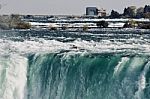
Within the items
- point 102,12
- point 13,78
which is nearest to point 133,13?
point 102,12

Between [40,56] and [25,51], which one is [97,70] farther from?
[25,51]

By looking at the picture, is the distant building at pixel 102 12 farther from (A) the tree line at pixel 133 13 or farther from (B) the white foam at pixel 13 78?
(B) the white foam at pixel 13 78

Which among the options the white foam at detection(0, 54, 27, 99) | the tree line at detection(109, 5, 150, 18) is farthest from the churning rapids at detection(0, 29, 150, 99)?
the tree line at detection(109, 5, 150, 18)

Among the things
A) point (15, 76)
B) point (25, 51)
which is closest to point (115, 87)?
point (15, 76)

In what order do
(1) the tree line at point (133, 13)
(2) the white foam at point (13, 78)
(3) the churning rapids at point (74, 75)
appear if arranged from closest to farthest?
1. (3) the churning rapids at point (74, 75)
2. (2) the white foam at point (13, 78)
3. (1) the tree line at point (133, 13)

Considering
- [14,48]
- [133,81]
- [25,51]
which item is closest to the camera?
[133,81]

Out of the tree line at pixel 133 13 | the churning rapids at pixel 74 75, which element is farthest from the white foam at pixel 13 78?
the tree line at pixel 133 13

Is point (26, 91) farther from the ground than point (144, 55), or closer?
closer

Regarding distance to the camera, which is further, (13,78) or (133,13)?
(133,13)

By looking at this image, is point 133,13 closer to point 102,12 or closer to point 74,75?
point 102,12

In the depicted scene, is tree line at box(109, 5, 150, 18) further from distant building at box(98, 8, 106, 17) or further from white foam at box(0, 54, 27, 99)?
white foam at box(0, 54, 27, 99)

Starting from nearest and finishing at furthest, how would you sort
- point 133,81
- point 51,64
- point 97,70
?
1. point 133,81
2. point 97,70
3. point 51,64
